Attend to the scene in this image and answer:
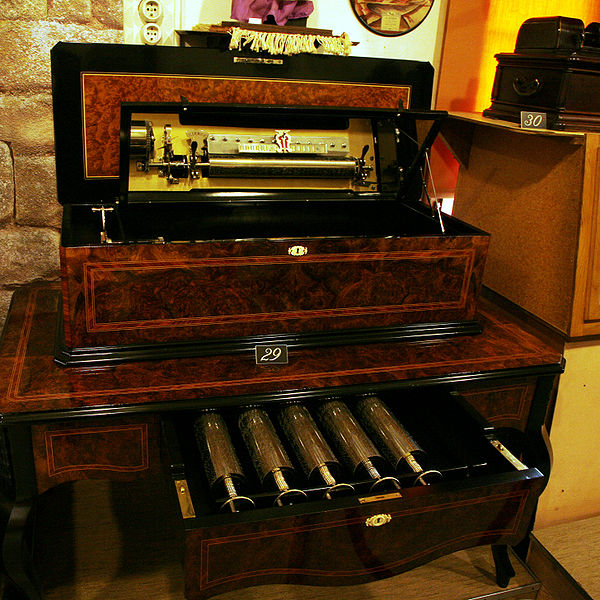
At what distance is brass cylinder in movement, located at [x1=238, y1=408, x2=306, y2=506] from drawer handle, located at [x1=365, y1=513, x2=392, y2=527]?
0.50 ft

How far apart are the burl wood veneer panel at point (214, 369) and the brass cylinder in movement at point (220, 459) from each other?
8 cm

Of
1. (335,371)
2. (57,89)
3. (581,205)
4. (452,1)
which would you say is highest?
(452,1)

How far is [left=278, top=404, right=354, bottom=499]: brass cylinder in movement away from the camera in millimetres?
1447

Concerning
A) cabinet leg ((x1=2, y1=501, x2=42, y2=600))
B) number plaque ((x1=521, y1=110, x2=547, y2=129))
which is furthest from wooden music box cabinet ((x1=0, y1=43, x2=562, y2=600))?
number plaque ((x1=521, y1=110, x2=547, y2=129))

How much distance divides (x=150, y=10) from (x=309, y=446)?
4.44 ft

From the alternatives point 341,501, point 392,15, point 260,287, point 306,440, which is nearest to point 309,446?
point 306,440

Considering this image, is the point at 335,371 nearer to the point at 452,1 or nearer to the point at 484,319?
A: the point at 484,319

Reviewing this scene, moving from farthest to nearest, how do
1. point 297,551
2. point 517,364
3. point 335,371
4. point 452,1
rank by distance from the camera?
point 452,1
point 517,364
point 335,371
point 297,551

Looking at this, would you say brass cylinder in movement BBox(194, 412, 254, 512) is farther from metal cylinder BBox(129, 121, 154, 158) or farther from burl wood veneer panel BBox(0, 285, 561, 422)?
metal cylinder BBox(129, 121, 154, 158)

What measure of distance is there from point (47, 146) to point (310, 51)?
0.86 meters

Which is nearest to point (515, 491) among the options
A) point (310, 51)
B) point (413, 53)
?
point (310, 51)

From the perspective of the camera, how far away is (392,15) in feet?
7.20

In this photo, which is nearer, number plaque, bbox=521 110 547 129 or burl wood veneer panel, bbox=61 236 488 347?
burl wood veneer panel, bbox=61 236 488 347

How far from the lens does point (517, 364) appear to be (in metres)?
1.74
